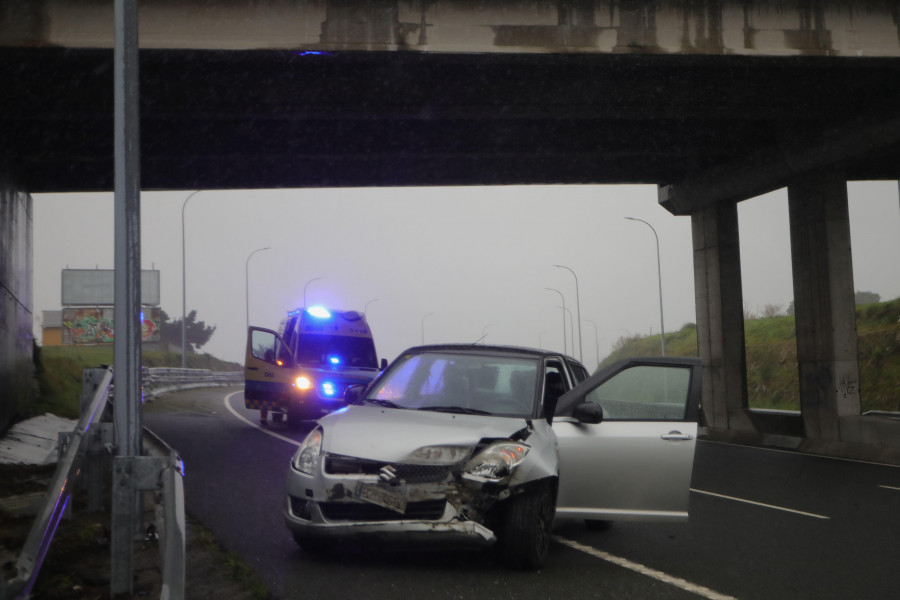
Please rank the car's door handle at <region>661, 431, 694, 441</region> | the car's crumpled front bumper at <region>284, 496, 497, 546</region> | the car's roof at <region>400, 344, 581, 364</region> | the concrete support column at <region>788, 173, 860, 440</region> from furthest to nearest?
the concrete support column at <region>788, 173, 860, 440</region>, the car's roof at <region>400, 344, 581, 364</region>, the car's door handle at <region>661, 431, 694, 441</region>, the car's crumpled front bumper at <region>284, 496, 497, 546</region>

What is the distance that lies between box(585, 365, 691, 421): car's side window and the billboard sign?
73.5 m

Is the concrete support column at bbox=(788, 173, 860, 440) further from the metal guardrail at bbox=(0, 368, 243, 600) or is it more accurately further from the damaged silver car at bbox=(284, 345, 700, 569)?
the metal guardrail at bbox=(0, 368, 243, 600)

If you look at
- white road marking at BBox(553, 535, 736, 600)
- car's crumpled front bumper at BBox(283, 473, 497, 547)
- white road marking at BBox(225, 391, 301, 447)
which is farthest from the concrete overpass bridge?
→ car's crumpled front bumper at BBox(283, 473, 497, 547)

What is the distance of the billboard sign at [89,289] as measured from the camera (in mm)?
78250

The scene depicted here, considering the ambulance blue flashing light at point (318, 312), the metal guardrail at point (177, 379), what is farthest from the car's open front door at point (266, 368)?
the metal guardrail at point (177, 379)

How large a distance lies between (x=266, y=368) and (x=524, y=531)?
14.9 meters

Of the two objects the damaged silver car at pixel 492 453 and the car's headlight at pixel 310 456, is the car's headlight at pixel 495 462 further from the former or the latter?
the car's headlight at pixel 310 456

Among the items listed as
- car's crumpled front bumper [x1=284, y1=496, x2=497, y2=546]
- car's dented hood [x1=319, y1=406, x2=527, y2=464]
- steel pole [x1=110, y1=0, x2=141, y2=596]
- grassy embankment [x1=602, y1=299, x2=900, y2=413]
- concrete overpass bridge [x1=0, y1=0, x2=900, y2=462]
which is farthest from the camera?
grassy embankment [x1=602, y1=299, x2=900, y2=413]

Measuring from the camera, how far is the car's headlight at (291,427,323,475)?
6805mm

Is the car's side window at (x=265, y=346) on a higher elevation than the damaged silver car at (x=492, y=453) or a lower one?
higher

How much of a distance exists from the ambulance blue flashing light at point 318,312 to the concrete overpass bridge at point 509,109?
10.8 feet

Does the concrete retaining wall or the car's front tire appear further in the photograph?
the concrete retaining wall

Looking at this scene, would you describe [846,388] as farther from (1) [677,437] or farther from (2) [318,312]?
(1) [677,437]

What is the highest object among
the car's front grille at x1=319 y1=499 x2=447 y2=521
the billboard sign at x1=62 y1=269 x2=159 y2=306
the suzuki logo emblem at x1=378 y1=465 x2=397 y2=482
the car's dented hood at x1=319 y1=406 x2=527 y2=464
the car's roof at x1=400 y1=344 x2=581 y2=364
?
the billboard sign at x1=62 y1=269 x2=159 y2=306
